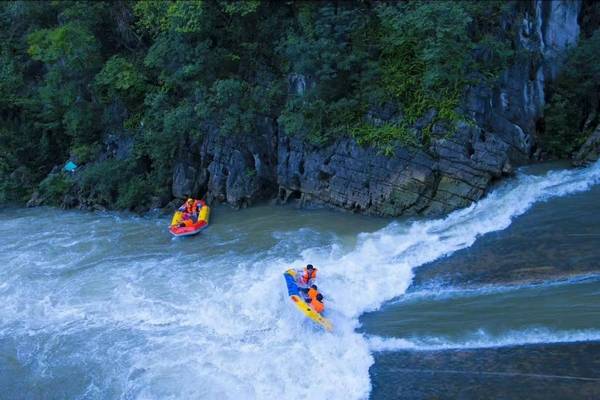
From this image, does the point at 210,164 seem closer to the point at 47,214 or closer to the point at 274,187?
the point at 274,187

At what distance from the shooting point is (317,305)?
34.9 feet

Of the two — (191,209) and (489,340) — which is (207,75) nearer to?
(191,209)

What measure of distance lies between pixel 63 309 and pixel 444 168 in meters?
10.8

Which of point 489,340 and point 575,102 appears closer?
point 489,340

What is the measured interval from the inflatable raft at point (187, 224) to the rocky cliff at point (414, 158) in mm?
1504

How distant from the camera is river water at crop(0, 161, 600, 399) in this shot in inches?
360

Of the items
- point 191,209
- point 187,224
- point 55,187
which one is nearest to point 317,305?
point 187,224

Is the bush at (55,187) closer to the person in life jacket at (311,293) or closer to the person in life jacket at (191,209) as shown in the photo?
the person in life jacket at (191,209)

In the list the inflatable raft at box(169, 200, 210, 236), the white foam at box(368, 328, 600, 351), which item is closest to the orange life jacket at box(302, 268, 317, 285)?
the white foam at box(368, 328, 600, 351)

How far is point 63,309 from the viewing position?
12086mm

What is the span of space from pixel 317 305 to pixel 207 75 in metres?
10.5

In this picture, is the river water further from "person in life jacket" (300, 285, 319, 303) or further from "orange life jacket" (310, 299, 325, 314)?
"person in life jacket" (300, 285, 319, 303)

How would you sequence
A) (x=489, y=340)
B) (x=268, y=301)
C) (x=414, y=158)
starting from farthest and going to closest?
(x=414, y=158) → (x=268, y=301) → (x=489, y=340)

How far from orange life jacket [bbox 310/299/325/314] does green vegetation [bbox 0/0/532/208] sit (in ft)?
19.8
